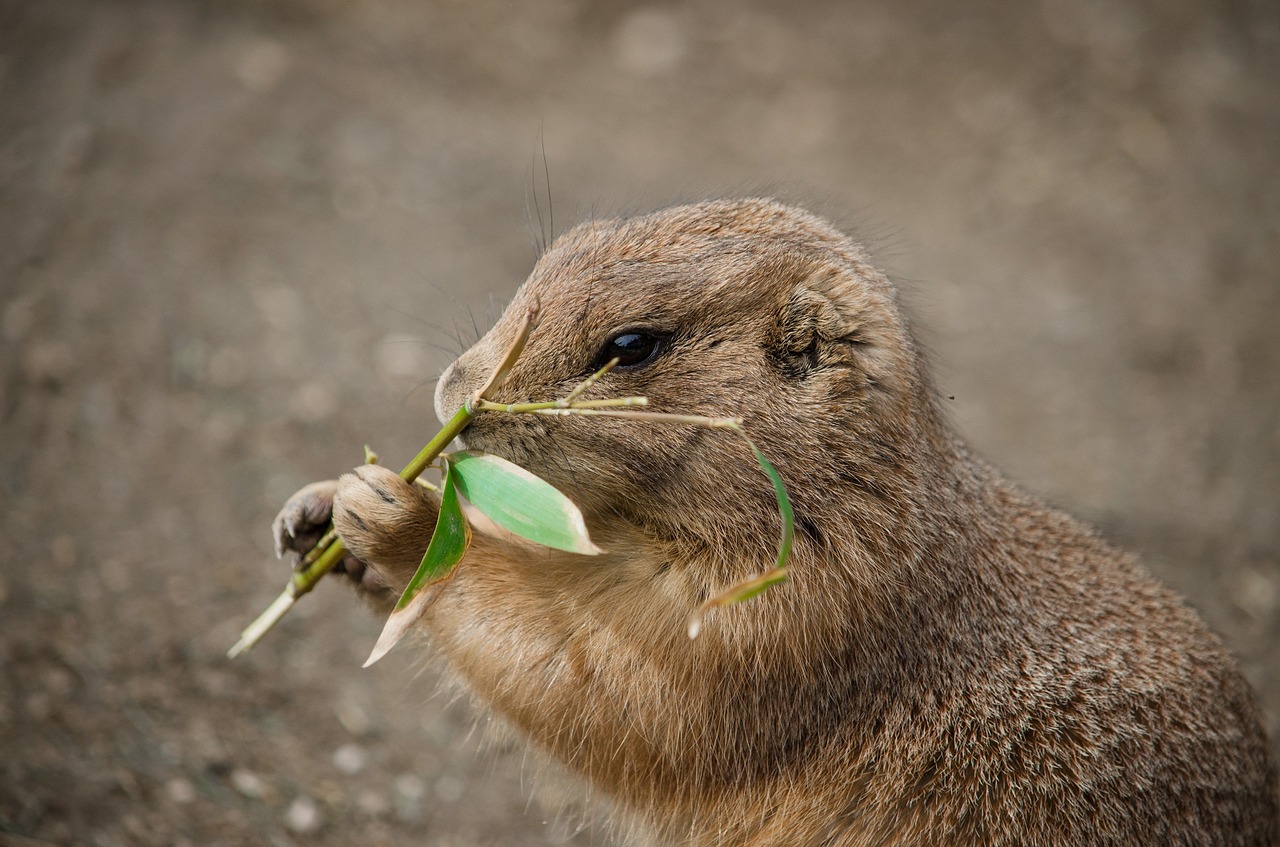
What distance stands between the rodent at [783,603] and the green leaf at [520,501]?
14cm

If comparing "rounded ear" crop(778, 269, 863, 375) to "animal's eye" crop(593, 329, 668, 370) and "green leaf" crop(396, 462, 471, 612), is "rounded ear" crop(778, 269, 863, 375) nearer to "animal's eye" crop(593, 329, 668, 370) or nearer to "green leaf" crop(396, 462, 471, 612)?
"animal's eye" crop(593, 329, 668, 370)

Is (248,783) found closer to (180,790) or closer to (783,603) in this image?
(180,790)

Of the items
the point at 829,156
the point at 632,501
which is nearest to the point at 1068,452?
the point at 829,156

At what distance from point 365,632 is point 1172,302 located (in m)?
6.98

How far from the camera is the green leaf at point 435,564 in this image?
291cm

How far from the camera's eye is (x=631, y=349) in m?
3.12

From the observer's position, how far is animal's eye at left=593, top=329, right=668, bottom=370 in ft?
10.2

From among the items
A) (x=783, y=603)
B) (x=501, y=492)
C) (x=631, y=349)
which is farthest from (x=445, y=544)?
(x=783, y=603)

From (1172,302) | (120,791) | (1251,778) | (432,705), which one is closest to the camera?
(1251,778)

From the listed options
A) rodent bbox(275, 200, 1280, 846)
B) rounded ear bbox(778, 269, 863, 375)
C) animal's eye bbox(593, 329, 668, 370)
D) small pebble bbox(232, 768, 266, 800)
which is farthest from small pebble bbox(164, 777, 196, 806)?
rounded ear bbox(778, 269, 863, 375)

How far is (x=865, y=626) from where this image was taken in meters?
3.31

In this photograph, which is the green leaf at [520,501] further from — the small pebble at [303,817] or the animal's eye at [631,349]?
the small pebble at [303,817]

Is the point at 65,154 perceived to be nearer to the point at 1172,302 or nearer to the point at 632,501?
the point at 632,501

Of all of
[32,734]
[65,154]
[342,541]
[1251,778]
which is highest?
[65,154]
